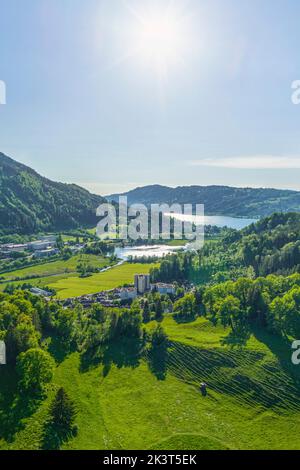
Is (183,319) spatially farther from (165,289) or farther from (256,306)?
(165,289)

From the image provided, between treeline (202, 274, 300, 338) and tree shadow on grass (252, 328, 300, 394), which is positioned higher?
treeline (202, 274, 300, 338)

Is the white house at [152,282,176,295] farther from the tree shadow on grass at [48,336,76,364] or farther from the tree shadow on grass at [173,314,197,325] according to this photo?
the tree shadow on grass at [48,336,76,364]

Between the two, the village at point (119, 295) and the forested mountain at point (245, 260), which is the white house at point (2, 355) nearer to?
the village at point (119, 295)

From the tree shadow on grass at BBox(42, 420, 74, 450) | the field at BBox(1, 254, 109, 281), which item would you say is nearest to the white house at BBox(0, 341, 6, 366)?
the tree shadow on grass at BBox(42, 420, 74, 450)

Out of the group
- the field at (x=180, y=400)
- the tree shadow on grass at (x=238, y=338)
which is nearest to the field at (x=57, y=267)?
the field at (x=180, y=400)

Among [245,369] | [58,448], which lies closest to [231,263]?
[245,369]
